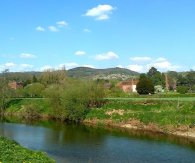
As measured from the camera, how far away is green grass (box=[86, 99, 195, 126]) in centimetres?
6116

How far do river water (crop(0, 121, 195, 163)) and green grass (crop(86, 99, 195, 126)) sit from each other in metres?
5.39

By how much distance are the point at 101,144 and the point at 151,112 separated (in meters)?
21.0

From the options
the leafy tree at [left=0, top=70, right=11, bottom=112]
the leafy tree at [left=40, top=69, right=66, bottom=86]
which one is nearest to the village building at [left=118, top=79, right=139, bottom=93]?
the leafy tree at [left=40, top=69, right=66, bottom=86]

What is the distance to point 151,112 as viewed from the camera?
220 ft

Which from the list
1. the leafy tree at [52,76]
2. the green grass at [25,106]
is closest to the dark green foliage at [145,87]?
the leafy tree at [52,76]

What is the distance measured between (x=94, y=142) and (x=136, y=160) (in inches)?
476

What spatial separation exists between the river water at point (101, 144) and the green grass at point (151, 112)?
539cm

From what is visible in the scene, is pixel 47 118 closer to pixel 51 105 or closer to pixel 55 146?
pixel 51 105

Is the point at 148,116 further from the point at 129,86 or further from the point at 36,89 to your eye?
the point at 129,86

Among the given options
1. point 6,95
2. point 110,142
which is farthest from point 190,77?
point 110,142

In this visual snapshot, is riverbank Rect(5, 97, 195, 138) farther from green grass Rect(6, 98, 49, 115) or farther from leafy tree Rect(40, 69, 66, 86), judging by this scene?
leafy tree Rect(40, 69, 66, 86)

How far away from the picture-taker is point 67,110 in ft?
248

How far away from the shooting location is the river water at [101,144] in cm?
4006

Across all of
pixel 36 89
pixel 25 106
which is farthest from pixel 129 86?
pixel 25 106
